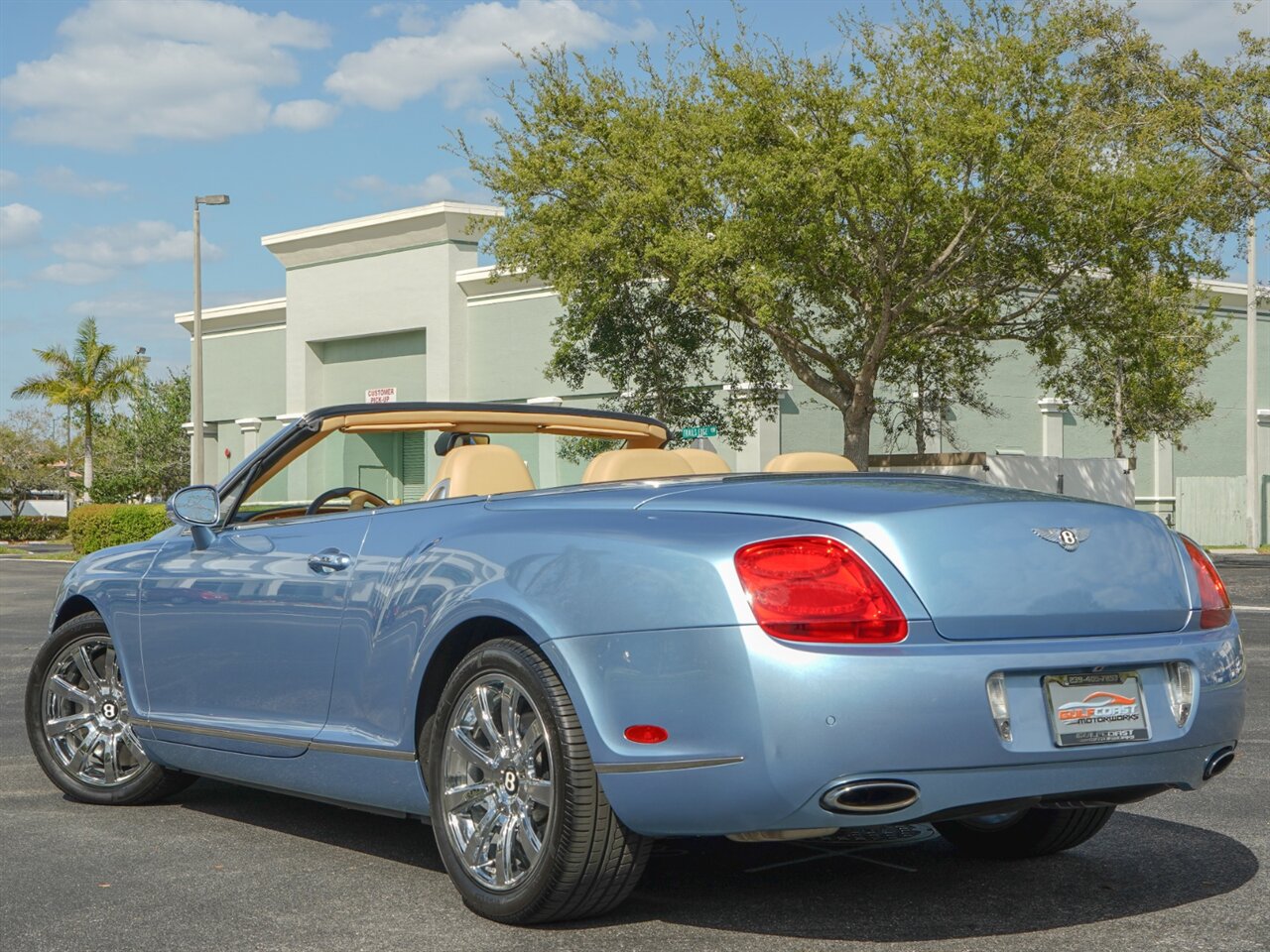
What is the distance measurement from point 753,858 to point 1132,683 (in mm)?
1586

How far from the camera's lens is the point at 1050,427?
46000 millimetres

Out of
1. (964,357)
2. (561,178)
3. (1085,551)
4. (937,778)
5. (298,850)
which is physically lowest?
(298,850)

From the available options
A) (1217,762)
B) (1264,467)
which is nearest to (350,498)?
(1217,762)

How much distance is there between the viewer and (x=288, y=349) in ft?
179

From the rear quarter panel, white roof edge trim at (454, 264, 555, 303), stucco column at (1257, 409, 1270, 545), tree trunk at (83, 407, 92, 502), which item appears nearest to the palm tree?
tree trunk at (83, 407, 92, 502)

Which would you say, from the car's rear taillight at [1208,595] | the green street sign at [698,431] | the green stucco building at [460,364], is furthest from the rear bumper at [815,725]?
the green stucco building at [460,364]

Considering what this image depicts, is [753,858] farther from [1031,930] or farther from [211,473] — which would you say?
[211,473]

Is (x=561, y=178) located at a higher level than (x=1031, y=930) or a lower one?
higher

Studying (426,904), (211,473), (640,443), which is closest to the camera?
(426,904)

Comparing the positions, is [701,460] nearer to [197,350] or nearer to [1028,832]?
[1028,832]

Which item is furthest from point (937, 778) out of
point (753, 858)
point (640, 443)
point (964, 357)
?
point (964, 357)

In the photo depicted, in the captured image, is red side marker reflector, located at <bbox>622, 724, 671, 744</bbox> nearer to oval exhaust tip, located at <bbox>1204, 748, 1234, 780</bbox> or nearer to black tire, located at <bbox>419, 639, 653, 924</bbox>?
black tire, located at <bbox>419, 639, 653, 924</bbox>

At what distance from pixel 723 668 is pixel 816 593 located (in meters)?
0.30

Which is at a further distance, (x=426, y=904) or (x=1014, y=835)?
(x=1014, y=835)
